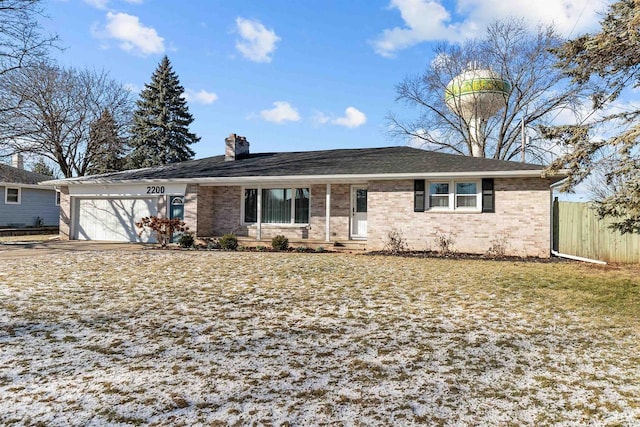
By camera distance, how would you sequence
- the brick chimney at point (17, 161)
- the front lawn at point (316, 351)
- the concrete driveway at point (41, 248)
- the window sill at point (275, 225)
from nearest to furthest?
the front lawn at point (316, 351) < the concrete driveway at point (41, 248) < the window sill at point (275, 225) < the brick chimney at point (17, 161)

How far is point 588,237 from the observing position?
41.3 ft

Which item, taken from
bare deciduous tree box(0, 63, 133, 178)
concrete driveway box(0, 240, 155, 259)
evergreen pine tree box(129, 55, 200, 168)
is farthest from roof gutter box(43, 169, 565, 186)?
evergreen pine tree box(129, 55, 200, 168)

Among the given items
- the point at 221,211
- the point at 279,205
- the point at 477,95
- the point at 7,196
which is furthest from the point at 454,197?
the point at 7,196

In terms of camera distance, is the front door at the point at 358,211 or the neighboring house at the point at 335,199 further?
the front door at the point at 358,211

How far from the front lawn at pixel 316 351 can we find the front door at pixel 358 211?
6208mm

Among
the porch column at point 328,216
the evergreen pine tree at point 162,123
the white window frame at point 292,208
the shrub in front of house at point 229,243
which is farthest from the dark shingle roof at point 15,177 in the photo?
the porch column at point 328,216

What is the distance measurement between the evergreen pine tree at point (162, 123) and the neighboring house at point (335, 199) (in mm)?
15735

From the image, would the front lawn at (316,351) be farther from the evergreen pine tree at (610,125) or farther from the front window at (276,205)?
the front window at (276,205)

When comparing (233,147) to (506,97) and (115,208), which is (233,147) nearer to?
(115,208)

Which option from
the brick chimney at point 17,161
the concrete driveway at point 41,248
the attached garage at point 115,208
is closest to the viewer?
the concrete driveway at point 41,248

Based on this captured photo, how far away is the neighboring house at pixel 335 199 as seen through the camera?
12.1 m

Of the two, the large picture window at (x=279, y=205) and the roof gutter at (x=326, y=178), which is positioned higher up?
the roof gutter at (x=326, y=178)

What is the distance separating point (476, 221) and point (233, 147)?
11.1 m

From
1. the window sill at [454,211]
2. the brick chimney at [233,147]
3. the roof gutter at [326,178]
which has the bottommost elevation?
the window sill at [454,211]
